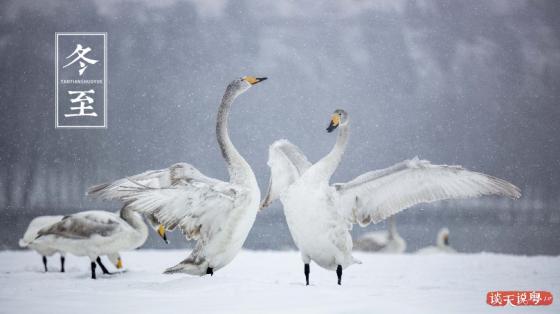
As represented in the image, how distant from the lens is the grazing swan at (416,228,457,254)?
4.28m

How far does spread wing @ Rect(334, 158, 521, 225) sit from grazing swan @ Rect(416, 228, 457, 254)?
396 millimetres

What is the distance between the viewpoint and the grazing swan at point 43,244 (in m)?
4.23

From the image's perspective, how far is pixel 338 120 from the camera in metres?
3.82

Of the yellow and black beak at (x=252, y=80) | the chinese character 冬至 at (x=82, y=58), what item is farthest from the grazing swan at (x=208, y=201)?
the chinese character 冬至 at (x=82, y=58)

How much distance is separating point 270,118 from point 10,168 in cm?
193

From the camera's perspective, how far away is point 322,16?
14.5 ft

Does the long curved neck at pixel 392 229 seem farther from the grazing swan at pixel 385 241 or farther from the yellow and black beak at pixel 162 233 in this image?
the yellow and black beak at pixel 162 233

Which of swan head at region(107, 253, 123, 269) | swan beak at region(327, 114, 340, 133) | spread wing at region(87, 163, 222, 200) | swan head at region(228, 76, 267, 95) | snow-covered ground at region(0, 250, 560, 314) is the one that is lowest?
snow-covered ground at region(0, 250, 560, 314)

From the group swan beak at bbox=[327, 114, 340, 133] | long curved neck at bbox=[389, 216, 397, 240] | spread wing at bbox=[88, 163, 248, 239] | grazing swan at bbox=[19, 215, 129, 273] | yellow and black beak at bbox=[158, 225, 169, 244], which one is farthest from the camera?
long curved neck at bbox=[389, 216, 397, 240]

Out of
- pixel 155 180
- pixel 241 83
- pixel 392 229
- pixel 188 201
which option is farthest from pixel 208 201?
pixel 392 229

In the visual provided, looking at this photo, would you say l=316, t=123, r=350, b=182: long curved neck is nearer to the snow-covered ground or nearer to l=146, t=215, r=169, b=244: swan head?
the snow-covered ground

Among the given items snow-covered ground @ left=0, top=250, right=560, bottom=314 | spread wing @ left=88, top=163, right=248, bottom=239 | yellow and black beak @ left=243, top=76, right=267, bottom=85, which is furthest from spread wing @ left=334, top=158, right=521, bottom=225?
yellow and black beak @ left=243, top=76, right=267, bottom=85

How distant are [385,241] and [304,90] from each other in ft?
4.76

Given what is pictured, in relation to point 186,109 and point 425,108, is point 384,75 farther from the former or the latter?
point 186,109
